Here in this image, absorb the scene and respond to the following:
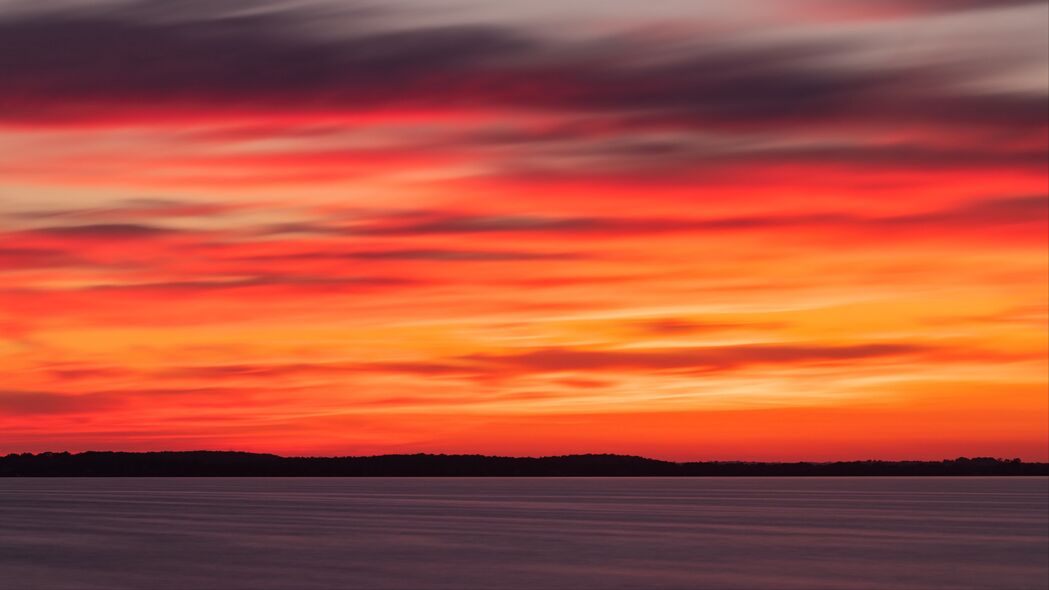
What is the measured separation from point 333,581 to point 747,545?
30.6m

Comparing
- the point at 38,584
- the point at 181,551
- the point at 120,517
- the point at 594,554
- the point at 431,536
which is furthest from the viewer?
the point at 120,517

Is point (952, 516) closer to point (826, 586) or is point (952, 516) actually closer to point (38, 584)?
point (826, 586)

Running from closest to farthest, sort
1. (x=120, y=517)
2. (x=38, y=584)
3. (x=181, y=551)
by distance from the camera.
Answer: (x=38, y=584)
(x=181, y=551)
(x=120, y=517)

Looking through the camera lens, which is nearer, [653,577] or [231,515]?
[653,577]

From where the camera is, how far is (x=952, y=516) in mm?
126938

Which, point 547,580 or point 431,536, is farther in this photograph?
point 431,536

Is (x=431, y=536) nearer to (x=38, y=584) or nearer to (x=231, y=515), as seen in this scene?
(x=38, y=584)

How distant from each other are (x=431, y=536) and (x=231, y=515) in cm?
4874

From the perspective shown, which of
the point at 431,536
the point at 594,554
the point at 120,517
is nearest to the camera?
the point at 594,554

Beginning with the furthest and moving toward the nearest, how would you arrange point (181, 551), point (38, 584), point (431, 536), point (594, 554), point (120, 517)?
point (120, 517), point (431, 536), point (181, 551), point (594, 554), point (38, 584)

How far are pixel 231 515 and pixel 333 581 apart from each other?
78690mm

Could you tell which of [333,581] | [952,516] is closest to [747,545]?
[333,581]

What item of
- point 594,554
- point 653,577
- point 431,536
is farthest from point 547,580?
point 431,536

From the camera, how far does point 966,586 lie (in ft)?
178
